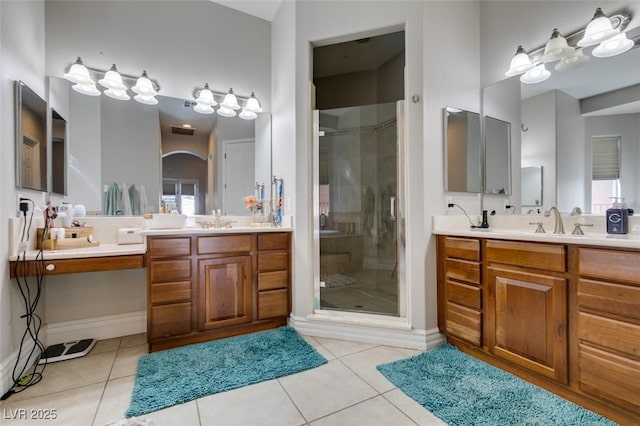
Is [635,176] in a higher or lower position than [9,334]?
higher

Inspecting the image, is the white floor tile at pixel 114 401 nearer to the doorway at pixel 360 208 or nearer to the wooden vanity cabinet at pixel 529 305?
the doorway at pixel 360 208

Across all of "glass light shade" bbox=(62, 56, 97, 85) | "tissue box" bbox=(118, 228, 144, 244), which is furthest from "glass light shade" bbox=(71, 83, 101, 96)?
"tissue box" bbox=(118, 228, 144, 244)

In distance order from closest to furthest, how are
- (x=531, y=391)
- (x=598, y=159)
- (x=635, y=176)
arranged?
1. (x=531, y=391)
2. (x=635, y=176)
3. (x=598, y=159)

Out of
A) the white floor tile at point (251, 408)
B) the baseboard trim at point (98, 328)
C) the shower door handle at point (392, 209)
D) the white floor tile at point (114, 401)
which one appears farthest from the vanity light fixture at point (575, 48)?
the baseboard trim at point (98, 328)

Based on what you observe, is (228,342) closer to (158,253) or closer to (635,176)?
(158,253)

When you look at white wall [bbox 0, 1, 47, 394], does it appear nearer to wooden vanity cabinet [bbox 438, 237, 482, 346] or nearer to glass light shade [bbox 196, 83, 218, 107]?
glass light shade [bbox 196, 83, 218, 107]

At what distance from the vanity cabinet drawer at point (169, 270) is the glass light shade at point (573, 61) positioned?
3.06 meters

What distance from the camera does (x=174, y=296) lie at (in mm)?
2129

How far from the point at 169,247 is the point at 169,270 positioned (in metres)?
0.17

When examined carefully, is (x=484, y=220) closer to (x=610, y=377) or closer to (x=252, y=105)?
(x=610, y=377)

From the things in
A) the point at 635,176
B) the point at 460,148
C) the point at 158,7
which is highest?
the point at 158,7

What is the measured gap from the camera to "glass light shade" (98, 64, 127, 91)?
233cm

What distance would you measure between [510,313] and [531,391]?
1.36 ft

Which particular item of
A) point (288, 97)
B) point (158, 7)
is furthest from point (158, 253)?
point (158, 7)
